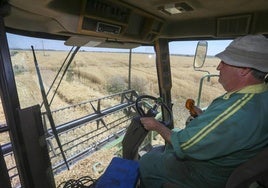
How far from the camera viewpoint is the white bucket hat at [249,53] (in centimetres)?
106

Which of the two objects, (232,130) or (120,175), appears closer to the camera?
(232,130)

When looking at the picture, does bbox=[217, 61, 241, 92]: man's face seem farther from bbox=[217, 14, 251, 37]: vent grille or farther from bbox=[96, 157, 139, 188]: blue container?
bbox=[217, 14, 251, 37]: vent grille

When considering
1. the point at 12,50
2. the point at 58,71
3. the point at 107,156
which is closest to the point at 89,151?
the point at 107,156

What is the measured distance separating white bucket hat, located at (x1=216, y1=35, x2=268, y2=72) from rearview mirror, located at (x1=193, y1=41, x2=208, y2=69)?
120 centimetres

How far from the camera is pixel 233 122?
3.28ft

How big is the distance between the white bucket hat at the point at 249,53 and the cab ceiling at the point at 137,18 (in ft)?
2.30

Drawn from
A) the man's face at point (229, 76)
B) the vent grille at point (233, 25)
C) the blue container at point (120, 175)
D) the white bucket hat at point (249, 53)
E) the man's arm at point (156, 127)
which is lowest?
the blue container at point (120, 175)

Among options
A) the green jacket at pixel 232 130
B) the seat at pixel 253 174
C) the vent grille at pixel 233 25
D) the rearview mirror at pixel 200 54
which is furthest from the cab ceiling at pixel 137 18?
the seat at pixel 253 174

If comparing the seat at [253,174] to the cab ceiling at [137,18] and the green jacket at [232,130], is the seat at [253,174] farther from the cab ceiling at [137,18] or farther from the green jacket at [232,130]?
the cab ceiling at [137,18]

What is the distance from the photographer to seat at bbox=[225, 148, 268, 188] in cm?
88

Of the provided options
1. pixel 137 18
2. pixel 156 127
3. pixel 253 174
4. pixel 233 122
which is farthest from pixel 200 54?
pixel 253 174

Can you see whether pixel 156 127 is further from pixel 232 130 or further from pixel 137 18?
pixel 137 18

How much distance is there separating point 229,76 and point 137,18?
121 centimetres

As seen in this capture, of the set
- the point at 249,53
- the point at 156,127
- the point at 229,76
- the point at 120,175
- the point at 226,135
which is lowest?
the point at 120,175
